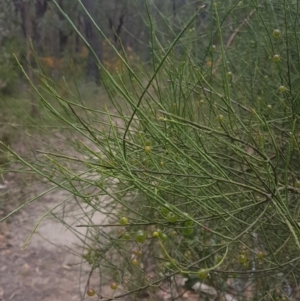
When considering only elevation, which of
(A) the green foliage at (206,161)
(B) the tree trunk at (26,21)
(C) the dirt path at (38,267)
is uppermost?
(A) the green foliage at (206,161)

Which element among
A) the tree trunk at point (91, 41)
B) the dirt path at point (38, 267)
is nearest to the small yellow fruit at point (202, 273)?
the dirt path at point (38, 267)

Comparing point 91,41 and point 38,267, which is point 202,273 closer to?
point 38,267

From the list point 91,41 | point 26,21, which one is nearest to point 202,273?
point 26,21

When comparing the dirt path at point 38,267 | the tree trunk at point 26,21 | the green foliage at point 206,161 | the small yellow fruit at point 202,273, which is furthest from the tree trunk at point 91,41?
the small yellow fruit at point 202,273

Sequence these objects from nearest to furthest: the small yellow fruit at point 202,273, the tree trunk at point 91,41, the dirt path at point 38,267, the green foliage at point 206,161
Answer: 1. the small yellow fruit at point 202,273
2. the green foliage at point 206,161
3. the dirt path at point 38,267
4. the tree trunk at point 91,41

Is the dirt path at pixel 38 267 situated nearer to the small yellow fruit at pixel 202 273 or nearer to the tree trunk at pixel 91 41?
the small yellow fruit at pixel 202 273

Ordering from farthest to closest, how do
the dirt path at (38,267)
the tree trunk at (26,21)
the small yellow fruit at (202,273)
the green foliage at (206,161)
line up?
the tree trunk at (26,21)
the dirt path at (38,267)
the green foliage at (206,161)
the small yellow fruit at (202,273)

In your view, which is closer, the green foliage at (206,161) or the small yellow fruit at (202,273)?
the small yellow fruit at (202,273)

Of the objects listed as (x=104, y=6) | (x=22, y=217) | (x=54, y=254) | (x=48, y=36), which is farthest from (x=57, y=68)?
(x=54, y=254)

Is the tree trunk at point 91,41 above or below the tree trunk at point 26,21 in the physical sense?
below

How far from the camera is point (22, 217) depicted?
5.32 meters

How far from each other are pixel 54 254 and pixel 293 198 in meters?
3.05

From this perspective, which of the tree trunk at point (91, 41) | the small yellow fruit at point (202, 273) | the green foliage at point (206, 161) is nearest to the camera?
the small yellow fruit at point (202, 273)

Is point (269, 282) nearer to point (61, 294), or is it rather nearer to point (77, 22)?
point (61, 294)
